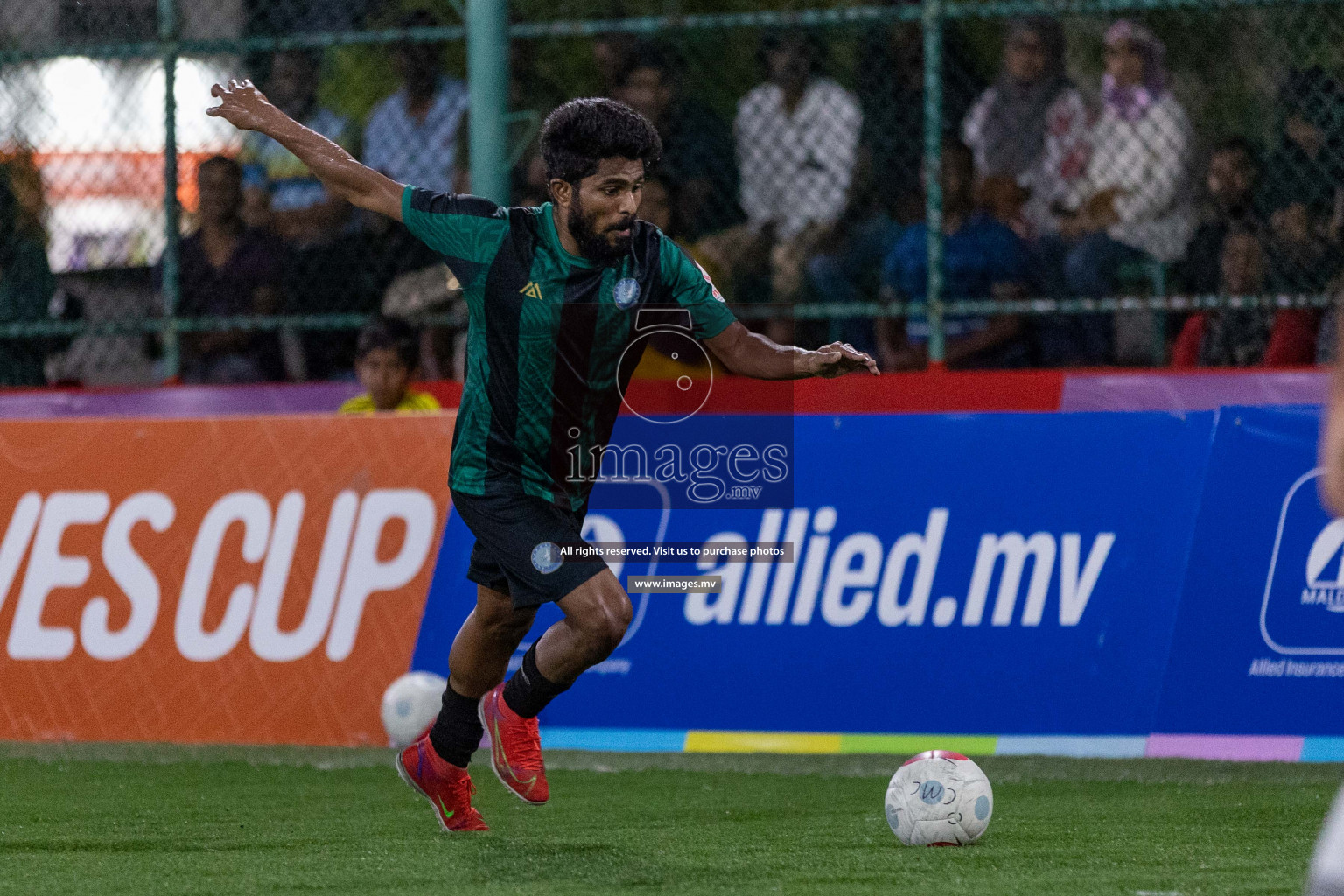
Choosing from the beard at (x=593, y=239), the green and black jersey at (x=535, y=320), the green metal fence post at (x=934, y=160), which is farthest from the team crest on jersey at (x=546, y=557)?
the green metal fence post at (x=934, y=160)

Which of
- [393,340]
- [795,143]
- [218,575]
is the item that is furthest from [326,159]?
[795,143]

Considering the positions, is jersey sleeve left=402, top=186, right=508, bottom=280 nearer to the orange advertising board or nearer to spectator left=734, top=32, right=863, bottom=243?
the orange advertising board

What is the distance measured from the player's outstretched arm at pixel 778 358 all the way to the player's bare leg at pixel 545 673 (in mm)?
731

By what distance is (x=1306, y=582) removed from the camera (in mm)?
6730

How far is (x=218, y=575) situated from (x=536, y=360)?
261cm

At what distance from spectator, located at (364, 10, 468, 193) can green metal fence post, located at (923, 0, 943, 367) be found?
8.01 feet

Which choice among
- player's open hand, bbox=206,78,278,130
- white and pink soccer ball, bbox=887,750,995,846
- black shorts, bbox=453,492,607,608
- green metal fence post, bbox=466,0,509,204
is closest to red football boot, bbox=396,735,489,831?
black shorts, bbox=453,492,607,608

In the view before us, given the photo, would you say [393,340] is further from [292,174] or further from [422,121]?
[292,174]

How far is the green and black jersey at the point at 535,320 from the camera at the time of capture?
532cm

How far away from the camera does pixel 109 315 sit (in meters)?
9.32

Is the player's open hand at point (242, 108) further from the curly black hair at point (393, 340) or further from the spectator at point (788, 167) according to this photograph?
the spectator at point (788, 167)

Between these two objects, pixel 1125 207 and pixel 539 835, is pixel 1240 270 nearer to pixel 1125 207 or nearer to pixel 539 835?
pixel 1125 207

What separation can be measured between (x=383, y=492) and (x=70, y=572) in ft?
4.37

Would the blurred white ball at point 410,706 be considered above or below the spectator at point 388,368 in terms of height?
below
